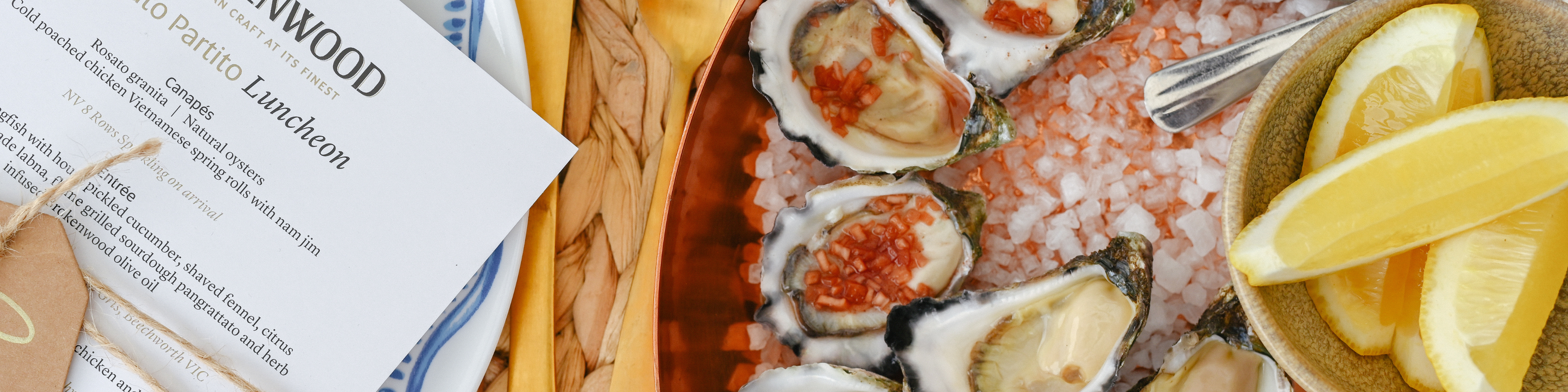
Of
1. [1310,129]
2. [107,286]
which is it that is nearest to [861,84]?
[1310,129]

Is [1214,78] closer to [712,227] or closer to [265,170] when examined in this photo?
[712,227]

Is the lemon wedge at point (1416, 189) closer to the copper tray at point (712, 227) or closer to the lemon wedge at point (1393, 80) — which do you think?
the lemon wedge at point (1393, 80)

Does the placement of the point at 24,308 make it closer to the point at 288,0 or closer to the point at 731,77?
the point at 288,0

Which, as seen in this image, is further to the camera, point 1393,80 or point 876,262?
point 876,262

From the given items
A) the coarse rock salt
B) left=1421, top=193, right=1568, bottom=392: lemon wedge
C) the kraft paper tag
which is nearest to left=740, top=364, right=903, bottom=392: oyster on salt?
the coarse rock salt

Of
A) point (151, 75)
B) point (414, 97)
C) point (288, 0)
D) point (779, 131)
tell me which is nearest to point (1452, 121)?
point (779, 131)

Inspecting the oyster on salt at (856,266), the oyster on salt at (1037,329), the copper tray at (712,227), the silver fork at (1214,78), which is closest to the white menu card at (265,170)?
the copper tray at (712,227)
